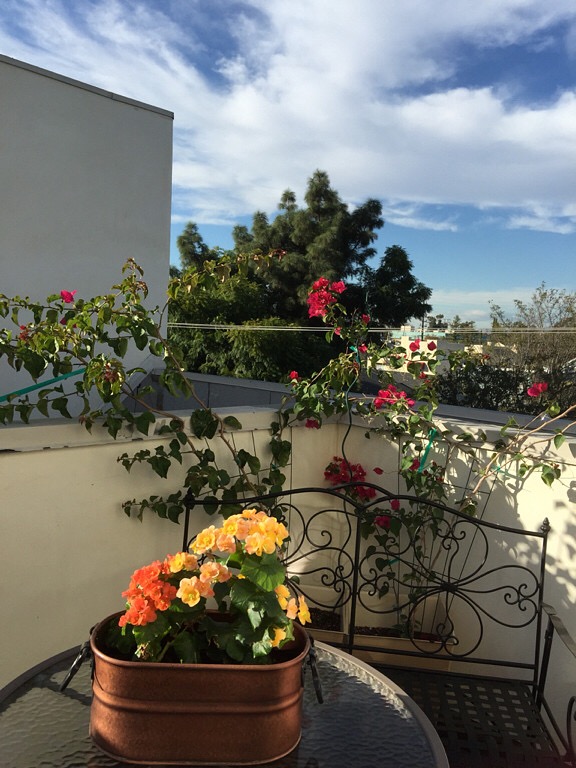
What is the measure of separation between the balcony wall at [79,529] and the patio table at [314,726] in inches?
21.7

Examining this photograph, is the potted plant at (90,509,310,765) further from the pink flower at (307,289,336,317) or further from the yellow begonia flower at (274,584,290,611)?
the pink flower at (307,289,336,317)

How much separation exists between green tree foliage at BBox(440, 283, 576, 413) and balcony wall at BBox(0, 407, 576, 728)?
4.09m

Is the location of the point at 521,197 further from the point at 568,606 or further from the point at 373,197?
the point at 568,606

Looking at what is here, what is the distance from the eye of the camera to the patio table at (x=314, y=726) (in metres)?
1.07

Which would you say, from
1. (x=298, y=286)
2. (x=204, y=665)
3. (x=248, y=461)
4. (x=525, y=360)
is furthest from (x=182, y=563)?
(x=298, y=286)

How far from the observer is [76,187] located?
360 centimetres

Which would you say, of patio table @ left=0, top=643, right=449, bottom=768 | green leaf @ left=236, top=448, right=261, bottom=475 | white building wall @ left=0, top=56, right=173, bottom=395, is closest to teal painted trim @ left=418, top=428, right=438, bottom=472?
green leaf @ left=236, top=448, right=261, bottom=475

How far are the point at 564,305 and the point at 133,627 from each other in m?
10.9

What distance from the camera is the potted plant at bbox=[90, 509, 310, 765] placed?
972 mm

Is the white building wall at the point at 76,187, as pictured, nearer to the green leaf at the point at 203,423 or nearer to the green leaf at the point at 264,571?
the green leaf at the point at 203,423

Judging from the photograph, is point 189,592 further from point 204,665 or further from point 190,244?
point 190,244

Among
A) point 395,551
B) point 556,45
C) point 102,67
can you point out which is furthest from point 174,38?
point 556,45

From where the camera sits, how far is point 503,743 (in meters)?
1.61

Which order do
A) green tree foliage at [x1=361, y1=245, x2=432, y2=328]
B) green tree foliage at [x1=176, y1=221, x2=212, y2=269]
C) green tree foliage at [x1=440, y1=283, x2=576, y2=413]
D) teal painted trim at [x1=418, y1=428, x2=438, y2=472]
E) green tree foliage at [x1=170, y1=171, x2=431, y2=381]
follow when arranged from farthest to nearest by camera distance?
1. green tree foliage at [x1=176, y1=221, x2=212, y2=269]
2. green tree foliage at [x1=361, y1=245, x2=432, y2=328]
3. green tree foliage at [x1=170, y1=171, x2=431, y2=381]
4. green tree foliage at [x1=440, y1=283, x2=576, y2=413]
5. teal painted trim at [x1=418, y1=428, x2=438, y2=472]
